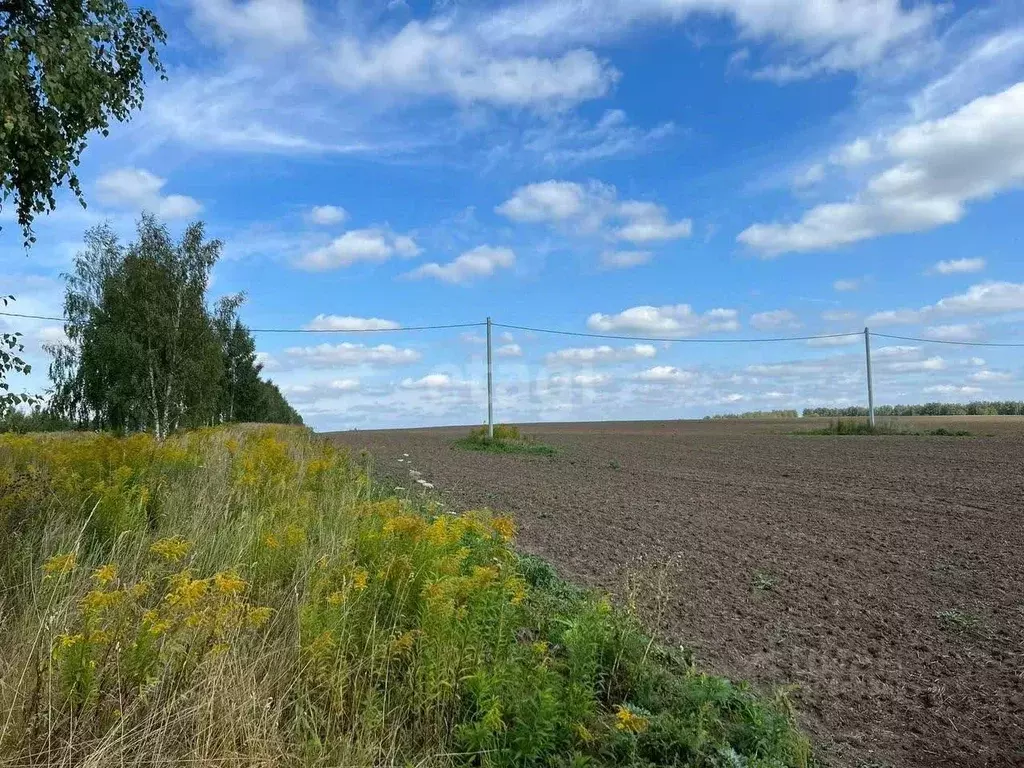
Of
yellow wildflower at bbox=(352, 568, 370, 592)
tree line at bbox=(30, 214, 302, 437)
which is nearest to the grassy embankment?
yellow wildflower at bbox=(352, 568, 370, 592)

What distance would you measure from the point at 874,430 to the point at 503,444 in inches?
754

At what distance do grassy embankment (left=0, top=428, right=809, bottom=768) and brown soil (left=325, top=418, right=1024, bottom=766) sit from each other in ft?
2.17

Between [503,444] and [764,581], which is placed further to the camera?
[503,444]

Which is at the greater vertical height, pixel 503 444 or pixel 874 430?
pixel 874 430

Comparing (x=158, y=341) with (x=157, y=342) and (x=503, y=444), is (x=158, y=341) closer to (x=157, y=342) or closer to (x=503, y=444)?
(x=157, y=342)

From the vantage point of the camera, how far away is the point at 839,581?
685 centimetres

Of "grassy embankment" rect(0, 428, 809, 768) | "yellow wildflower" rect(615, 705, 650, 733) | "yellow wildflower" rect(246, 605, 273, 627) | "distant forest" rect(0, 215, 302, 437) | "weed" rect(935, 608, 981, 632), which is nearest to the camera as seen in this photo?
"grassy embankment" rect(0, 428, 809, 768)

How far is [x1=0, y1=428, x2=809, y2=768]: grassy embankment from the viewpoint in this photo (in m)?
3.17

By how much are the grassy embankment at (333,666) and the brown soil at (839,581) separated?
0.66 m

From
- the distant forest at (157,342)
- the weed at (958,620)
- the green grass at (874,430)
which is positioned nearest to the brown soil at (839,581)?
the weed at (958,620)

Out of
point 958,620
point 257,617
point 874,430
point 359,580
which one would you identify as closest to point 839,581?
point 958,620

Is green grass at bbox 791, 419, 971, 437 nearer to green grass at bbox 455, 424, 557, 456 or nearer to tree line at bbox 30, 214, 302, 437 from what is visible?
green grass at bbox 455, 424, 557, 456

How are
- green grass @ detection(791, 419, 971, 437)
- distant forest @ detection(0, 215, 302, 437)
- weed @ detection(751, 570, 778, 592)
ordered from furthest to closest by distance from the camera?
green grass @ detection(791, 419, 971, 437) < distant forest @ detection(0, 215, 302, 437) < weed @ detection(751, 570, 778, 592)

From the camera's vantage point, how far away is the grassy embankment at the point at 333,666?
10.4 ft
